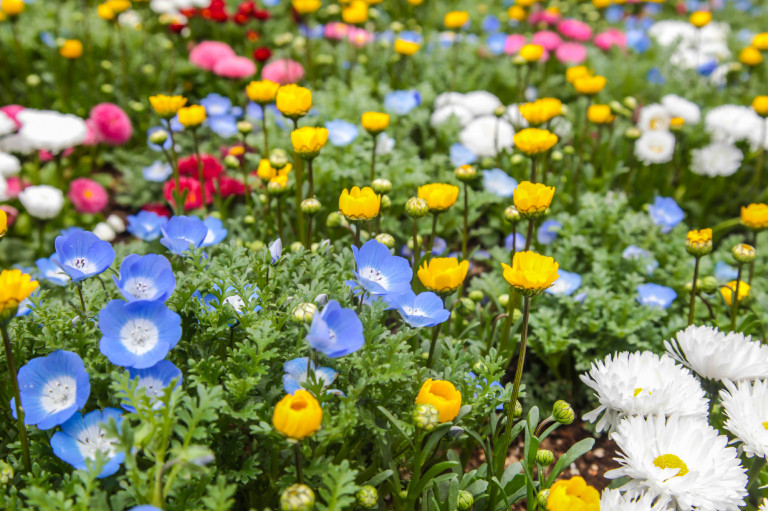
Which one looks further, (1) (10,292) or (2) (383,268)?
(2) (383,268)

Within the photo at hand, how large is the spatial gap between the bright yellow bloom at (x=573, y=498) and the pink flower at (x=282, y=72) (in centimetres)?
265

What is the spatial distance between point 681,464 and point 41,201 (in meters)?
2.26

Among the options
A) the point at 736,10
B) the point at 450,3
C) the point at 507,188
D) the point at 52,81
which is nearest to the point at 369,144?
the point at 507,188

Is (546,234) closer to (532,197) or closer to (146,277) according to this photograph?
(532,197)

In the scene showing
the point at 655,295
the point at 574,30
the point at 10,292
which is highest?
the point at 10,292

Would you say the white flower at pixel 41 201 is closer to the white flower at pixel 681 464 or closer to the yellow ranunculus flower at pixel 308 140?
the yellow ranunculus flower at pixel 308 140

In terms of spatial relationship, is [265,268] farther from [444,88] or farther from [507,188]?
[444,88]

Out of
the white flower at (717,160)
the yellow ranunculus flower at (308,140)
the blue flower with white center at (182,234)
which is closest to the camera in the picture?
the blue flower with white center at (182,234)

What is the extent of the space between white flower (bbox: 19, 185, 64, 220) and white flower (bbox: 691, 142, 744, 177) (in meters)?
2.76

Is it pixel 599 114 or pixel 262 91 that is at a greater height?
pixel 262 91

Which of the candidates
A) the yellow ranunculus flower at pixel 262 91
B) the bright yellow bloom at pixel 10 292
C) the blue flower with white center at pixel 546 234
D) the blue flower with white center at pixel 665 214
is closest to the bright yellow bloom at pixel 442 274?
the bright yellow bloom at pixel 10 292

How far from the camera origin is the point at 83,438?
49.9 inches

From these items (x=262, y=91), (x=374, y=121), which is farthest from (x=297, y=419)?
(x=262, y=91)

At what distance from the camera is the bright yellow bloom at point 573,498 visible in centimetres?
111
